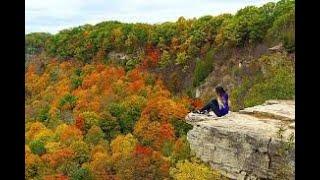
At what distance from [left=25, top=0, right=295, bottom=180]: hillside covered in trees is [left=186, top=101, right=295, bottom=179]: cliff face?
14.4 inches

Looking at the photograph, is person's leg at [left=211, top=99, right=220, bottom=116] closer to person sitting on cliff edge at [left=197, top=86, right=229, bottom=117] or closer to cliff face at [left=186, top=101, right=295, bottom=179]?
person sitting on cliff edge at [left=197, top=86, right=229, bottom=117]

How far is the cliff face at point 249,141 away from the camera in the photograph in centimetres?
698

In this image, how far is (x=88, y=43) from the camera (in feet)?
72.3

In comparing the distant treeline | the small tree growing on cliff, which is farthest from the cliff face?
the distant treeline

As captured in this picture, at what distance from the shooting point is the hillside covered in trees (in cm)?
1246

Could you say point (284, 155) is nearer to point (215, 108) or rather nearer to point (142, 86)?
point (215, 108)

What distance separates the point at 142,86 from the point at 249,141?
423 inches

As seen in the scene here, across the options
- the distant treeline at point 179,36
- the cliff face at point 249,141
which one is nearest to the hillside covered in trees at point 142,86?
the distant treeline at point 179,36

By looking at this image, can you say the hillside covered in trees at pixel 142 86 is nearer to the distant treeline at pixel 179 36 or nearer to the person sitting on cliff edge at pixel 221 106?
the distant treeline at pixel 179 36

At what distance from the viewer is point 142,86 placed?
18.0 meters

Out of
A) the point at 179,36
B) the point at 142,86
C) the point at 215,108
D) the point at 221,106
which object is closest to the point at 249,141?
the point at 221,106

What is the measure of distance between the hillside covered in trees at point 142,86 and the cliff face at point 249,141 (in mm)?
367

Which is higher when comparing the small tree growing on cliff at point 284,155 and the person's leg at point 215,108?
the person's leg at point 215,108
